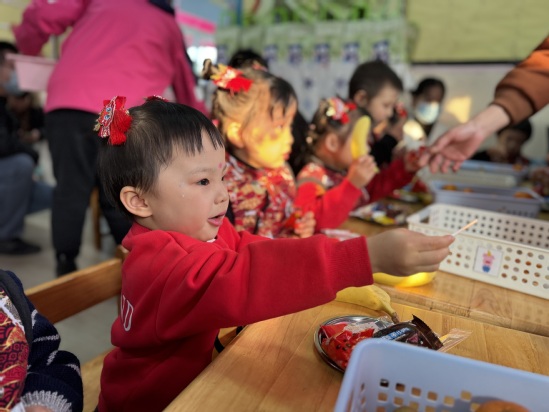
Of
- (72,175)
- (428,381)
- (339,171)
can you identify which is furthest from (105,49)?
(428,381)

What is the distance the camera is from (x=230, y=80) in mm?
1253

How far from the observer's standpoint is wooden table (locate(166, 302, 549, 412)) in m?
0.56

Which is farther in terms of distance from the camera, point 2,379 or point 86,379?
point 86,379

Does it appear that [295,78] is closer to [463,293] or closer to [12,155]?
[12,155]

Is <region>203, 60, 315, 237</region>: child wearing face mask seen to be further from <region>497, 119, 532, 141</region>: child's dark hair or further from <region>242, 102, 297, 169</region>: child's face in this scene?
<region>497, 119, 532, 141</region>: child's dark hair

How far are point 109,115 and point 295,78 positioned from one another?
365 cm

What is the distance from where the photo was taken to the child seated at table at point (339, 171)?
1539 mm

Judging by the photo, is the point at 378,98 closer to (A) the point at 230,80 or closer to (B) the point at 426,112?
(A) the point at 230,80

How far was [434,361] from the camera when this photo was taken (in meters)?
0.50

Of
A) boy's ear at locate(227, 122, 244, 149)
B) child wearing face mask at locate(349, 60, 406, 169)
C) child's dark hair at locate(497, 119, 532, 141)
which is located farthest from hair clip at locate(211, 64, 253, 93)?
child's dark hair at locate(497, 119, 532, 141)

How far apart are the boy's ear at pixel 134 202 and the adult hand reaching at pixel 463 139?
1.11 meters

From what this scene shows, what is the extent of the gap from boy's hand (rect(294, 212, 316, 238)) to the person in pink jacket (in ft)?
2.61

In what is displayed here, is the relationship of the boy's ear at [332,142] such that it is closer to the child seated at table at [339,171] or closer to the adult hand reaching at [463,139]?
the child seated at table at [339,171]

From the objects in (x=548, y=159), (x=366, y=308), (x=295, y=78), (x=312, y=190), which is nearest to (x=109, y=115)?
(x=366, y=308)
